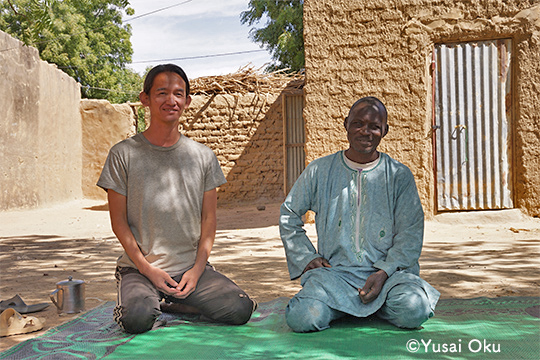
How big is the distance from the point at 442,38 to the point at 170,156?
5.07 meters

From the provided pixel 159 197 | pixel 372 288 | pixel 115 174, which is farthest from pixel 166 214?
pixel 372 288

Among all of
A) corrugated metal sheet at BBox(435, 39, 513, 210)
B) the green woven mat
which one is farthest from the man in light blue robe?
corrugated metal sheet at BBox(435, 39, 513, 210)

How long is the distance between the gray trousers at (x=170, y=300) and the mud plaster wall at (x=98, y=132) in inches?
443

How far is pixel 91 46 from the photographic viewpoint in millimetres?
23609

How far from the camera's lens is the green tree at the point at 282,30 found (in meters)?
18.2

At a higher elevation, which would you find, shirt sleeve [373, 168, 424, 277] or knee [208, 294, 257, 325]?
shirt sleeve [373, 168, 424, 277]

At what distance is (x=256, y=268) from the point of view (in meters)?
4.56

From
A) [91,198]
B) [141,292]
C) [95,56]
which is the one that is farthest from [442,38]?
[95,56]

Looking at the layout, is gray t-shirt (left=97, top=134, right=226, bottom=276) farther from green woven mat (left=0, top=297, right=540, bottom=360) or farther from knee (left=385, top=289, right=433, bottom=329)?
knee (left=385, top=289, right=433, bottom=329)

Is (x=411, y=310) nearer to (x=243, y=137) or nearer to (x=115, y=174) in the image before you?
(x=115, y=174)

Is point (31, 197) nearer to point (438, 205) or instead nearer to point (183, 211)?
point (438, 205)

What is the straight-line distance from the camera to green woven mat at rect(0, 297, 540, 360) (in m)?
2.19

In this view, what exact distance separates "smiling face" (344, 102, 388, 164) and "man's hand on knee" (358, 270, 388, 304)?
659 millimetres

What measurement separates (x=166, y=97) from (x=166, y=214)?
2.09 feet
